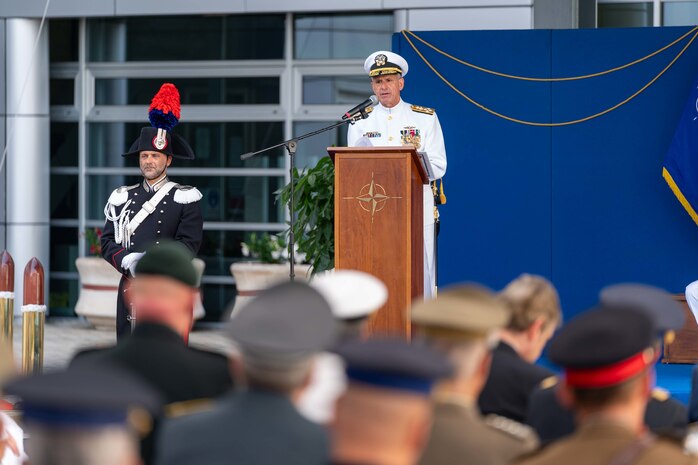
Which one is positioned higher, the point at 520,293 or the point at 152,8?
the point at 152,8

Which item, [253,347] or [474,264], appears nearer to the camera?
[253,347]

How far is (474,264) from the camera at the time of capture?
8805 mm

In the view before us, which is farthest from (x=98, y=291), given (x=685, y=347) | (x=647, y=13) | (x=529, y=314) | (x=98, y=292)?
(x=529, y=314)

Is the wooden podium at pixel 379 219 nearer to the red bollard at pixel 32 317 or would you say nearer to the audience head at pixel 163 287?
the red bollard at pixel 32 317

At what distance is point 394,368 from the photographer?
6.11 ft

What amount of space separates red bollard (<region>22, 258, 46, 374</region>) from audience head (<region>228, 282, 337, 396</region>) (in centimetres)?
492

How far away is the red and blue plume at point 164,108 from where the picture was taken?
6.44 m

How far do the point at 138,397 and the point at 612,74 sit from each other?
7506 millimetres

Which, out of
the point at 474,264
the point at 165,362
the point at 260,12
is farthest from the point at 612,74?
the point at 165,362

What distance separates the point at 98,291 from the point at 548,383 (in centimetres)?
870

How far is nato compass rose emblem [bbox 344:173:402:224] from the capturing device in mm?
5578

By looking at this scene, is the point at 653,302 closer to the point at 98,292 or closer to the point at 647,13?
the point at 647,13

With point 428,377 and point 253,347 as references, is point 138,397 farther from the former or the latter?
point 428,377

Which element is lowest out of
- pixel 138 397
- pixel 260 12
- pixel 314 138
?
pixel 138 397
